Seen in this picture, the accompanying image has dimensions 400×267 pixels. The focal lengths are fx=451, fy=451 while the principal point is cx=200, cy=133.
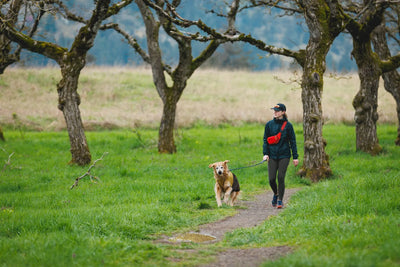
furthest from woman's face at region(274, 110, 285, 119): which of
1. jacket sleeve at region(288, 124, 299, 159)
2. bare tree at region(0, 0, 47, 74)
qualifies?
bare tree at region(0, 0, 47, 74)

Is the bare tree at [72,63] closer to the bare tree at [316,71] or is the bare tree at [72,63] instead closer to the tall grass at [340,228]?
the bare tree at [316,71]

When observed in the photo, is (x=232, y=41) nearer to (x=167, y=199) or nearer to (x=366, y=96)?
(x=366, y=96)

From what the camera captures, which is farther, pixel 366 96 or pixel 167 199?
pixel 366 96

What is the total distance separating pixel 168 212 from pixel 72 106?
829cm

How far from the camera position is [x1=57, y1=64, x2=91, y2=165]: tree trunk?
1662 centimetres

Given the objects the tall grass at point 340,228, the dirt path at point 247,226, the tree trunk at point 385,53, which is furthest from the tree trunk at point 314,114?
the tree trunk at point 385,53

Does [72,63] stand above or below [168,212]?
above

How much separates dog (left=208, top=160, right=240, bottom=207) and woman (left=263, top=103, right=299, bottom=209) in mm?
1031

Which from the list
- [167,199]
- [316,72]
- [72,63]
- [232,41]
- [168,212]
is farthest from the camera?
[72,63]

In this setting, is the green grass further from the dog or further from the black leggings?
the black leggings

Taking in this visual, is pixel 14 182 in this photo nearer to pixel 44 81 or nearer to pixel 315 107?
pixel 315 107

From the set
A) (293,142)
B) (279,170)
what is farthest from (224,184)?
(293,142)

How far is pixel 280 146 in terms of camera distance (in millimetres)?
10570

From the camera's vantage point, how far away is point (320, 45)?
46.1 feet
